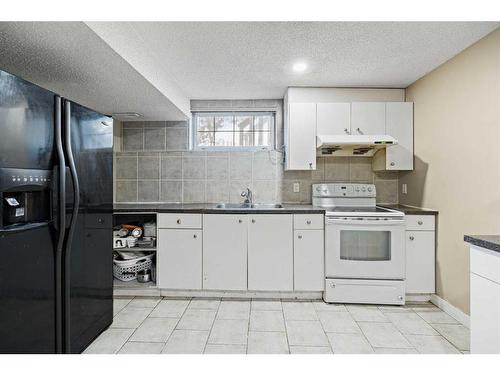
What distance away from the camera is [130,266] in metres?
2.96

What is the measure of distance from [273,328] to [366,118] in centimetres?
229

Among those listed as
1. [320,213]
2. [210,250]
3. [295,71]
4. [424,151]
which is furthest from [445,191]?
[210,250]

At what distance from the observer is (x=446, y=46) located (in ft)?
7.45

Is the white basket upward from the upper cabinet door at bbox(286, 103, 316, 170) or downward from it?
downward

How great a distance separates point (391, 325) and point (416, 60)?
Answer: 87.8 inches

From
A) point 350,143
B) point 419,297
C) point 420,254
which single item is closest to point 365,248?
point 420,254

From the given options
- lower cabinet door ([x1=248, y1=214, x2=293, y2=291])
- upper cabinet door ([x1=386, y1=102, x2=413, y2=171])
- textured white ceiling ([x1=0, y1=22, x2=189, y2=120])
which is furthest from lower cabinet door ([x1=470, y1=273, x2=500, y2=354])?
textured white ceiling ([x1=0, y1=22, x2=189, y2=120])

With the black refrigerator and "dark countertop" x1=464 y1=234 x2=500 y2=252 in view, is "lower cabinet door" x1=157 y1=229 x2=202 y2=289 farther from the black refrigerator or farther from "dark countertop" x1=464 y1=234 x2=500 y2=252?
"dark countertop" x1=464 y1=234 x2=500 y2=252

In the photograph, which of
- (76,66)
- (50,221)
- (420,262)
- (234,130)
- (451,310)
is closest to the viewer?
(50,221)

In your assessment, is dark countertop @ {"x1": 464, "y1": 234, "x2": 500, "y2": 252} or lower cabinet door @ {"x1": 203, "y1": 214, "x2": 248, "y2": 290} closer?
dark countertop @ {"x1": 464, "y1": 234, "x2": 500, "y2": 252}

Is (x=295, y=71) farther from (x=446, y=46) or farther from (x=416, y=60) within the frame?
(x=446, y=46)

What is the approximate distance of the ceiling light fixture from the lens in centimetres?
258

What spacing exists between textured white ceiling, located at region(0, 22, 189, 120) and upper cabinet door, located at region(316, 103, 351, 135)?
1545mm

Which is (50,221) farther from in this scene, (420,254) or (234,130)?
(420,254)
